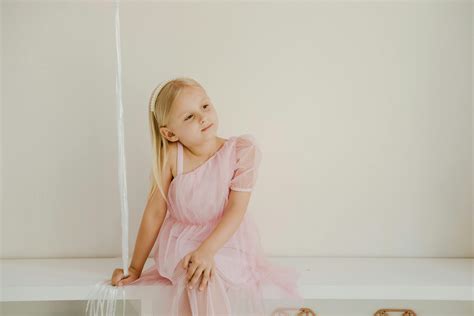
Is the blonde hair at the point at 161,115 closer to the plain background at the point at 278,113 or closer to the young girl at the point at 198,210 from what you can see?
the young girl at the point at 198,210

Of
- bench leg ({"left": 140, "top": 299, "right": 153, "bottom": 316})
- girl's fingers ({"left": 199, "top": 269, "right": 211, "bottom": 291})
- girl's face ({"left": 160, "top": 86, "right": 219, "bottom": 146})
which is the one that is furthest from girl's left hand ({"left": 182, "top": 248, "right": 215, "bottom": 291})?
girl's face ({"left": 160, "top": 86, "right": 219, "bottom": 146})

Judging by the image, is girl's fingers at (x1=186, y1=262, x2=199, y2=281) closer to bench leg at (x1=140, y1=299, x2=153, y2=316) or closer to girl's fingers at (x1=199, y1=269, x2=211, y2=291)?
girl's fingers at (x1=199, y1=269, x2=211, y2=291)

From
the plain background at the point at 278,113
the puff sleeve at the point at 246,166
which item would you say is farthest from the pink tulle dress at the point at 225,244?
the plain background at the point at 278,113

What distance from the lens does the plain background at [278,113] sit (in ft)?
4.66

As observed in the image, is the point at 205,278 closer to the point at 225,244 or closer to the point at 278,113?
the point at 225,244

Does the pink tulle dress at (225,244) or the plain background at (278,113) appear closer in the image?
the pink tulle dress at (225,244)

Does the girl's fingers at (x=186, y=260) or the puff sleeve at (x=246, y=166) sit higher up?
the puff sleeve at (x=246, y=166)

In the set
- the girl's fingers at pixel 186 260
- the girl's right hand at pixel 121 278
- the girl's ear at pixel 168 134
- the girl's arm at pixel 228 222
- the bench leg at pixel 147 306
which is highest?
the girl's ear at pixel 168 134

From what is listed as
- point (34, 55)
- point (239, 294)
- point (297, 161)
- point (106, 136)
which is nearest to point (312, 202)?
point (297, 161)

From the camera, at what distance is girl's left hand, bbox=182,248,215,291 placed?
104 centimetres

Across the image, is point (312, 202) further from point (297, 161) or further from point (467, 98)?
point (467, 98)

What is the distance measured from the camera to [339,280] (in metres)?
1.17

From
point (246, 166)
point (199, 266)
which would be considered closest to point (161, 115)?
point (246, 166)

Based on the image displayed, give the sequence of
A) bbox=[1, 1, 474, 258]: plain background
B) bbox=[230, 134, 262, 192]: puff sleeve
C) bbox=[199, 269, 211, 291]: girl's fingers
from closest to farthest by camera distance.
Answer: bbox=[199, 269, 211, 291]: girl's fingers, bbox=[230, 134, 262, 192]: puff sleeve, bbox=[1, 1, 474, 258]: plain background
